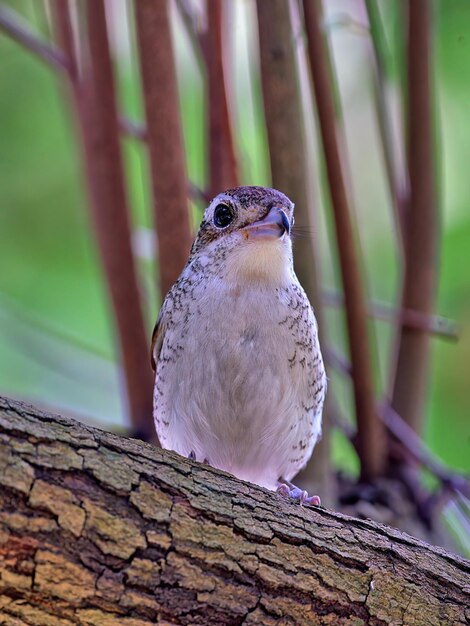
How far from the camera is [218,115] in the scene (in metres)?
4.55

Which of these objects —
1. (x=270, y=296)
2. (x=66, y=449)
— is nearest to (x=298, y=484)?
(x=270, y=296)

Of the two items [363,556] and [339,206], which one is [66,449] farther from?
[339,206]

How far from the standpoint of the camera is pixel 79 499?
241 cm

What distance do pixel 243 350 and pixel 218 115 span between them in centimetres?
156

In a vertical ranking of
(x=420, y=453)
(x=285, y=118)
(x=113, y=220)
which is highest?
(x=285, y=118)

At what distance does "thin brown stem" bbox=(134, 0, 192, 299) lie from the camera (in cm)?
418

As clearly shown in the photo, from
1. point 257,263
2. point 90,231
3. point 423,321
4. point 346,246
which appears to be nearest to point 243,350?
point 257,263

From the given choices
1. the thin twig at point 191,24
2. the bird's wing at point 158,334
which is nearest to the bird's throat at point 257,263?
the bird's wing at point 158,334

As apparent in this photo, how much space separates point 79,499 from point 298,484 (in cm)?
213

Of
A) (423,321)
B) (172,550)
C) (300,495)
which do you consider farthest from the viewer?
(423,321)

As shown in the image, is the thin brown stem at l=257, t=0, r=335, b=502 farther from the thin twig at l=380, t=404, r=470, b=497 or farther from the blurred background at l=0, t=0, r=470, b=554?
the thin twig at l=380, t=404, r=470, b=497

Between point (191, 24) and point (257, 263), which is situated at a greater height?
point (191, 24)

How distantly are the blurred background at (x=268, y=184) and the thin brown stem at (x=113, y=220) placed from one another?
0.03 ft

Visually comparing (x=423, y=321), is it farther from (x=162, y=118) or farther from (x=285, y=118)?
(x=162, y=118)
